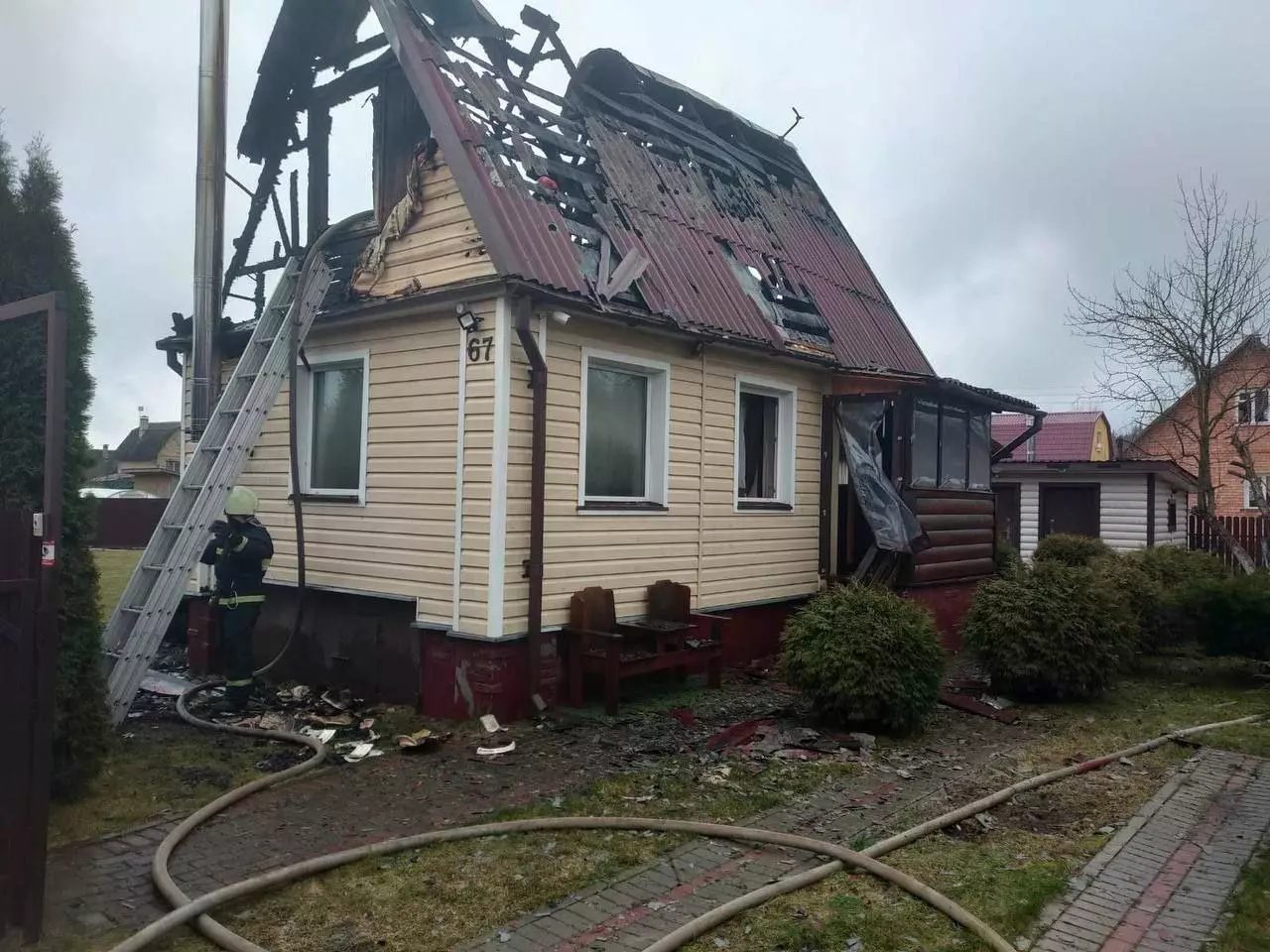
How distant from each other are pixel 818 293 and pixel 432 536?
22.0ft

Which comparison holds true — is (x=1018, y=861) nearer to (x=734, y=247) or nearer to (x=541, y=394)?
(x=541, y=394)

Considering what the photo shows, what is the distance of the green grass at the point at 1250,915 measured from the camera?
420cm

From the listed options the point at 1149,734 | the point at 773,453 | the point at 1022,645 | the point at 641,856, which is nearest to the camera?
the point at 641,856

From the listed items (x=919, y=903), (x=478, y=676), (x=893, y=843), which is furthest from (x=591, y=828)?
(x=478, y=676)

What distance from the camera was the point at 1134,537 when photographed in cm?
2291

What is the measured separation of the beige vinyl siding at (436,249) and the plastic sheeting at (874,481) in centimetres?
525

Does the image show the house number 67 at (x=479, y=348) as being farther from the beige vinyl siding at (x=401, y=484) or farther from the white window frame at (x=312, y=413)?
the white window frame at (x=312, y=413)

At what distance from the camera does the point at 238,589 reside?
810 cm

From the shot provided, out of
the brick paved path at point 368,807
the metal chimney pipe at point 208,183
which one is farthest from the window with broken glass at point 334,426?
the brick paved path at point 368,807

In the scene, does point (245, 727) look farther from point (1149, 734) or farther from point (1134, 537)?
point (1134, 537)

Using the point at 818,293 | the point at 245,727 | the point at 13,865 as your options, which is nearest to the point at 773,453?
the point at 818,293

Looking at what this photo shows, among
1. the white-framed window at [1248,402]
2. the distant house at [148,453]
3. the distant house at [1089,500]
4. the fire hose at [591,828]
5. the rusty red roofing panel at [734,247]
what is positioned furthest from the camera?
the distant house at [148,453]

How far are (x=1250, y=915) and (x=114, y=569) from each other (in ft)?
74.7

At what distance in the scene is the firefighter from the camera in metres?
8.05
